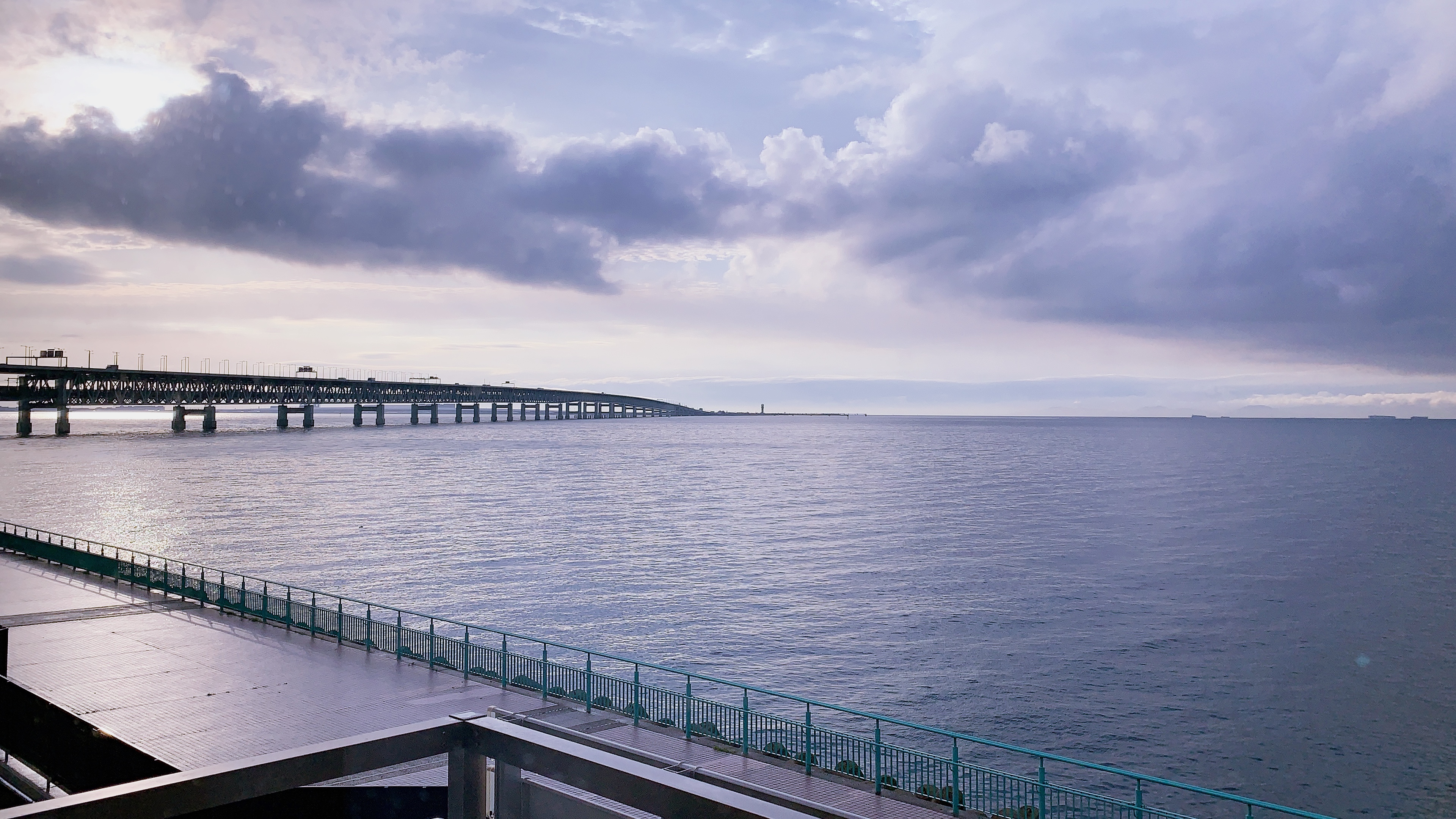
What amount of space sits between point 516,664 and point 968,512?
86916mm

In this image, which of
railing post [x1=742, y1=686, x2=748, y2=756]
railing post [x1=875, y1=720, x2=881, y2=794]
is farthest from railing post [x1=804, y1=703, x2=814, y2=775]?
railing post [x1=875, y1=720, x2=881, y2=794]

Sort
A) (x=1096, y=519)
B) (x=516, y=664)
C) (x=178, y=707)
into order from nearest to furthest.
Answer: (x=178, y=707), (x=516, y=664), (x=1096, y=519)

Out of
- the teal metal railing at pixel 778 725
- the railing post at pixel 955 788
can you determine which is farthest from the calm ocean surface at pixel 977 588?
the railing post at pixel 955 788

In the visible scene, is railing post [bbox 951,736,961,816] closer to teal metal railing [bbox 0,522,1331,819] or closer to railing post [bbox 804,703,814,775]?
teal metal railing [bbox 0,522,1331,819]

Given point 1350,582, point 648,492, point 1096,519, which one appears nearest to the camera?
point 1350,582

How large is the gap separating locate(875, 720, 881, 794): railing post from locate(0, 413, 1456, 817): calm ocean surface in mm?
15568

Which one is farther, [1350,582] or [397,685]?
[1350,582]

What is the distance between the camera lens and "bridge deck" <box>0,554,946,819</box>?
83.1ft

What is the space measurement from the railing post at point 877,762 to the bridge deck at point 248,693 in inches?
12.0

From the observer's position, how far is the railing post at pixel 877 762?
23.9 meters

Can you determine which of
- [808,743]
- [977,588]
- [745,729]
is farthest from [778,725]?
[977,588]

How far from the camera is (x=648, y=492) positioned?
13362 centimetres

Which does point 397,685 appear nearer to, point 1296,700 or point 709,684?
point 709,684

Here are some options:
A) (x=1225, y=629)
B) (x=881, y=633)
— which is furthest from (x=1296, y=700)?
(x=881, y=633)
